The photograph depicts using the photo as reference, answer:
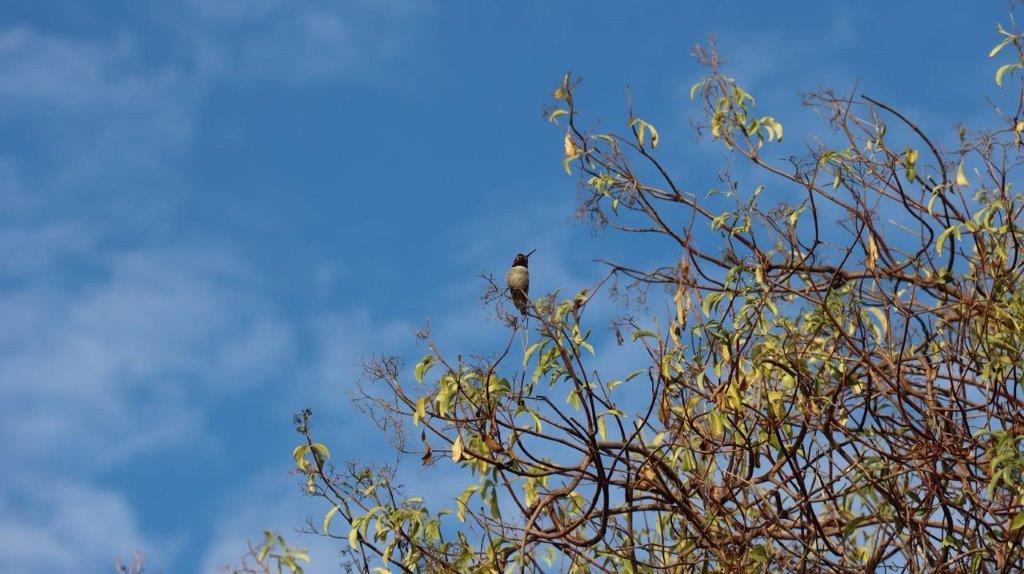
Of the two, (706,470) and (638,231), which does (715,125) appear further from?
(706,470)

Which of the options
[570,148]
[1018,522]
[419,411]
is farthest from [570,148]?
[1018,522]

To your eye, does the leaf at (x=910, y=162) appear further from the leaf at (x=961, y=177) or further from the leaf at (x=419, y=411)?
the leaf at (x=419, y=411)

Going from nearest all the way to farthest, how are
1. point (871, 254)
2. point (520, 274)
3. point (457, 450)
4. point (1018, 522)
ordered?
point (1018, 522) → point (457, 450) → point (871, 254) → point (520, 274)

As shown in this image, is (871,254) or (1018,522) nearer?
(1018,522)

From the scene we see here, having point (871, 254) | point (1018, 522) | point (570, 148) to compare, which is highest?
point (570, 148)

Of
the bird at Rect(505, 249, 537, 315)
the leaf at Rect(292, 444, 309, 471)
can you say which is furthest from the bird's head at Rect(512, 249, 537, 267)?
the leaf at Rect(292, 444, 309, 471)

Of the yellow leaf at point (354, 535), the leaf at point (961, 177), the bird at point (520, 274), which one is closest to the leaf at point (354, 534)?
the yellow leaf at point (354, 535)

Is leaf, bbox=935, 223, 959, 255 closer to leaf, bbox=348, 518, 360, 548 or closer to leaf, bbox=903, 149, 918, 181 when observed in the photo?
leaf, bbox=903, 149, 918, 181

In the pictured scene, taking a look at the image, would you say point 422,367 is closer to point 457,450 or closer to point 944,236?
point 457,450

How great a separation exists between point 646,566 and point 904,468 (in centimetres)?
93

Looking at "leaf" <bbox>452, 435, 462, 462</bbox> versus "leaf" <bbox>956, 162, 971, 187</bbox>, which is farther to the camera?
"leaf" <bbox>956, 162, 971, 187</bbox>

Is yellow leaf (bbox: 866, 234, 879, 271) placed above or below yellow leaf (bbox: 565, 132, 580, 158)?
below

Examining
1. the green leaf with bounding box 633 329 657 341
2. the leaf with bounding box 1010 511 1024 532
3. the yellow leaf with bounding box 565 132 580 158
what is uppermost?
the yellow leaf with bounding box 565 132 580 158

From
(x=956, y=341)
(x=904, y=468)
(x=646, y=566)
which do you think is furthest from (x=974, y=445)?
(x=646, y=566)
